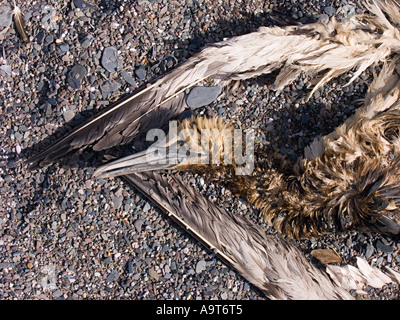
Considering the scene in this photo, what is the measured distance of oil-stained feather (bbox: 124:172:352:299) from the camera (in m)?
3.09

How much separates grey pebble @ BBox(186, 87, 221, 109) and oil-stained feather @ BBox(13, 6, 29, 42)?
50.9 inches

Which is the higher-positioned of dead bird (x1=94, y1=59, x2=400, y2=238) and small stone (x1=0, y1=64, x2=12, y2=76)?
small stone (x1=0, y1=64, x2=12, y2=76)

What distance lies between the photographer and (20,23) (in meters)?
3.14

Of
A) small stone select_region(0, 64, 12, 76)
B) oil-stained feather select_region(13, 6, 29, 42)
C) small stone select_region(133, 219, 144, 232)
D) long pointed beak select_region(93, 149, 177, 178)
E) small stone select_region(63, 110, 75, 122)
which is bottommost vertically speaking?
small stone select_region(133, 219, 144, 232)

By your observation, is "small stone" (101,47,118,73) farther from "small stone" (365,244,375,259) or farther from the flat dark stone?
"small stone" (365,244,375,259)

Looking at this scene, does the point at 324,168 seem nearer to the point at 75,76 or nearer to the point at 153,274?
the point at 153,274

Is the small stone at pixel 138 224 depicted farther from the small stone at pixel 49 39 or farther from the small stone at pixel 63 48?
the small stone at pixel 49 39

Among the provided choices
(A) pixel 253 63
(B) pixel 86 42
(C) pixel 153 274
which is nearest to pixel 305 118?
(A) pixel 253 63

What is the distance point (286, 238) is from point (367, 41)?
1584 mm

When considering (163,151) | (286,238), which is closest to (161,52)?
(163,151)

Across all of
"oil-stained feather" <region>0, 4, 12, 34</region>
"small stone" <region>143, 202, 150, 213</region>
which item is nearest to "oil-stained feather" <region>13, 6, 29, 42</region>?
"oil-stained feather" <region>0, 4, 12, 34</region>

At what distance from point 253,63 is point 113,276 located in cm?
188

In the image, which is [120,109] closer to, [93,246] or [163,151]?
[163,151]

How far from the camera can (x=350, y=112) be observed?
323 centimetres
